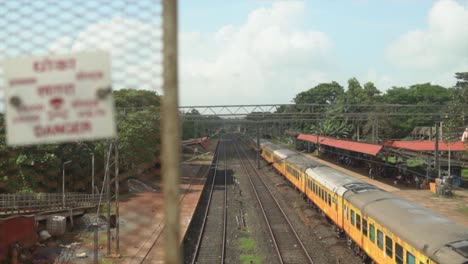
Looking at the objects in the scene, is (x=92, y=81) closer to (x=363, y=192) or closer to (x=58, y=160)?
(x=363, y=192)

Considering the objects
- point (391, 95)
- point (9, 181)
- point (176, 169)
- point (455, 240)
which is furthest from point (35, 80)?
point (391, 95)

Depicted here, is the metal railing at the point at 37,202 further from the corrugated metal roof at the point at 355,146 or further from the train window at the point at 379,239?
the corrugated metal roof at the point at 355,146

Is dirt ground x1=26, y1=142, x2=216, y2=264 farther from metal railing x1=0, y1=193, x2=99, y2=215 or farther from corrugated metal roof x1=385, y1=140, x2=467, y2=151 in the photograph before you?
Result: corrugated metal roof x1=385, y1=140, x2=467, y2=151

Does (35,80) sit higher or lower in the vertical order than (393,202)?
higher

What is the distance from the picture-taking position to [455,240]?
6.04 m

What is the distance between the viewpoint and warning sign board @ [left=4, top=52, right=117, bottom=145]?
163 centimetres

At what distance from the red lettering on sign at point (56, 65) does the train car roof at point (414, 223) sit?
562 cm

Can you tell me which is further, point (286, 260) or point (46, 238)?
point (46, 238)

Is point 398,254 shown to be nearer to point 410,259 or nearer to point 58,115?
point 410,259

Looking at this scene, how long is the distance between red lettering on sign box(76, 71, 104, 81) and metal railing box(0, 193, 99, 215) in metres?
11.0

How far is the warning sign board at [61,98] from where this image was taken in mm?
1631

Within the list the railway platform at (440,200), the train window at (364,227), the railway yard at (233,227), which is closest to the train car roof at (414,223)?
the train window at (364,227)

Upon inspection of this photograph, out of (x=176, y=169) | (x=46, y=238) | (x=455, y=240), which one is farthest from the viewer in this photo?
(x=46, y=238)

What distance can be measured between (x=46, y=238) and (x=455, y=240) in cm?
1034
